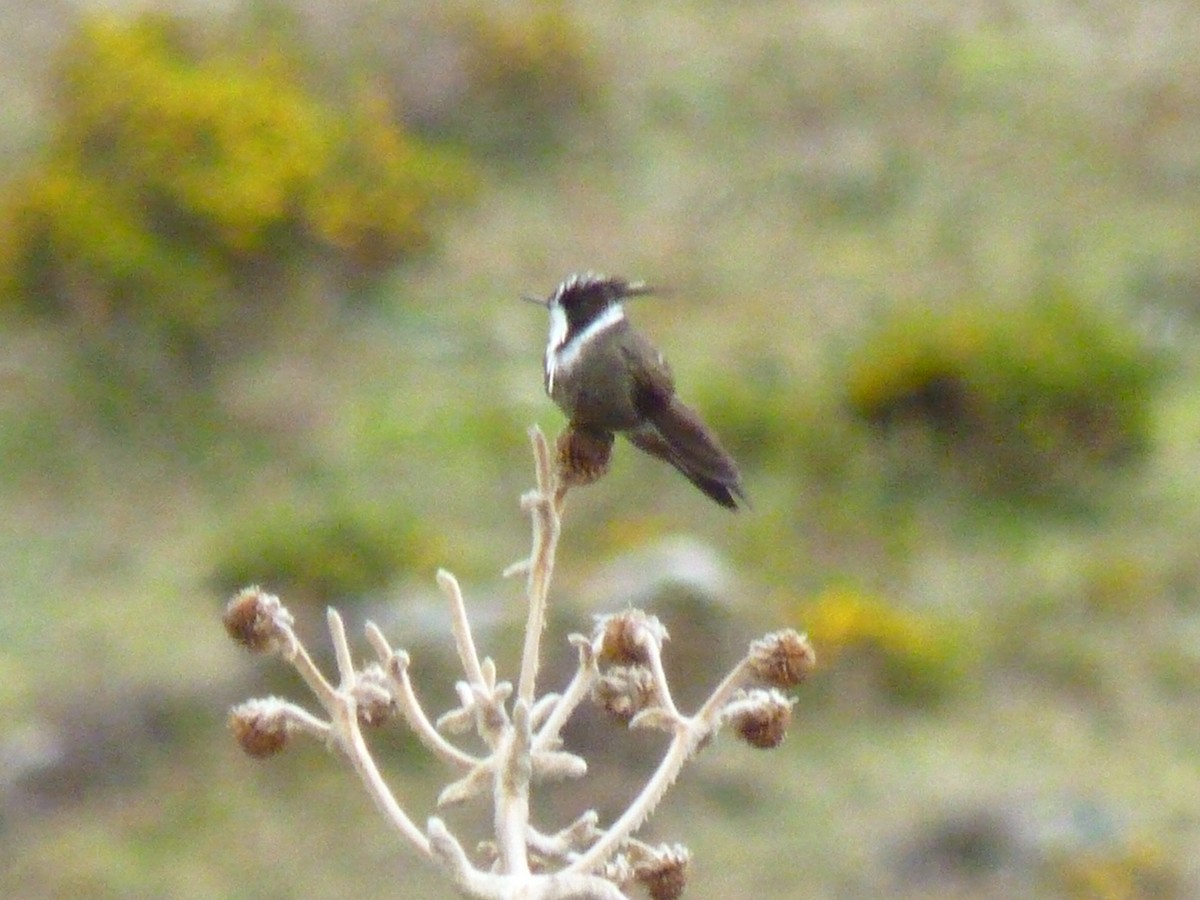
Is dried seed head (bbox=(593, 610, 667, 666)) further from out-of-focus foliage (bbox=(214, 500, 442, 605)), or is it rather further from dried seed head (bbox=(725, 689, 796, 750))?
out-of-focus foliage (bbox=(214, 500, 442, 605))

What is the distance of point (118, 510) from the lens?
11.8m

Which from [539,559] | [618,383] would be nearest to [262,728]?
[539,559]

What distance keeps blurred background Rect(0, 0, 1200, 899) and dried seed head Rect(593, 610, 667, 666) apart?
6.69 metres

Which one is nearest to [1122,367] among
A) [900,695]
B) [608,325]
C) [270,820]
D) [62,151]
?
[900,695]

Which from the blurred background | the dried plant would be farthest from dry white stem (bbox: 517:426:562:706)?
the blurred background

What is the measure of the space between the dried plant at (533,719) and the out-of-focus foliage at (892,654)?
7.84 meters

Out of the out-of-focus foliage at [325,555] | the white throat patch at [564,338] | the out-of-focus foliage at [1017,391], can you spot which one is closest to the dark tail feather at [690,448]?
the white throat patch at [564,338]

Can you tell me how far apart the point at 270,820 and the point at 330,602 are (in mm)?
1415

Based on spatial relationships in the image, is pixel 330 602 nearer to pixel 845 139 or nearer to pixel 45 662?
pixel 45 662

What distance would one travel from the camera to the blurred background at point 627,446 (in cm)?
962

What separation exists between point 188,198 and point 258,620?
10757 mm

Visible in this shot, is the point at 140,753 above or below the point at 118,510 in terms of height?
below

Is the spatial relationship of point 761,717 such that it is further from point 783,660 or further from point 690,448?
point 690,448

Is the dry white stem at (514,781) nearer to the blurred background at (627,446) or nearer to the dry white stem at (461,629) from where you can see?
the dry white stem at (461,629)
